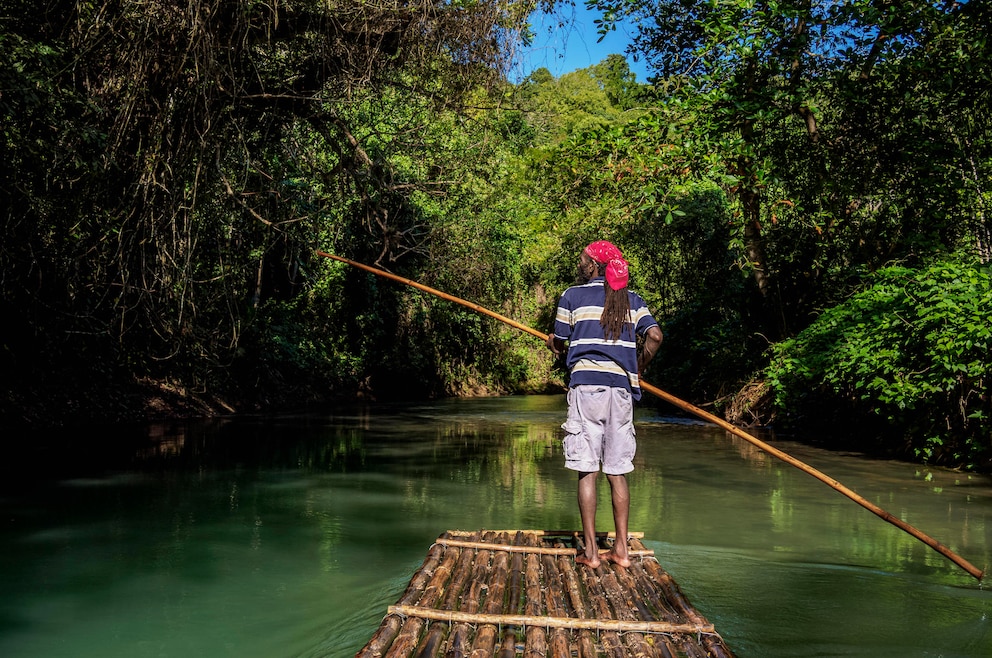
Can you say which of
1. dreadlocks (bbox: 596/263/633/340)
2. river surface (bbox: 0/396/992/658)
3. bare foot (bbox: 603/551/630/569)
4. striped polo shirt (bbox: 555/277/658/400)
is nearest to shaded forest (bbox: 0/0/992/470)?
river surface (bbox: 0/396/992/658)

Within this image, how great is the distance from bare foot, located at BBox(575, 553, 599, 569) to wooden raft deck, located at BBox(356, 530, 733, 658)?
0.03m

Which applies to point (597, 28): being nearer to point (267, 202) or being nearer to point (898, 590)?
point (267, 202)

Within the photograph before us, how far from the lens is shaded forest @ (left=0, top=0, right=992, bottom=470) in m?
6.85

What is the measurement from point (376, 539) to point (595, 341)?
248 cm

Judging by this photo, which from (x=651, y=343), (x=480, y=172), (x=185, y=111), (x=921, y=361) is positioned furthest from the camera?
(x=480, y=172)

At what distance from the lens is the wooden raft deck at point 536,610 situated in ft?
10.9

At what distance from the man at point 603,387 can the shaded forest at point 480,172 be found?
3267 mm

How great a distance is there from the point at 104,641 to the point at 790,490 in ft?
21.2

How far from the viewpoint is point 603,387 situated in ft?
15.2

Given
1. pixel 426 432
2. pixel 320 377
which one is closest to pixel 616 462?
pixel 426 432

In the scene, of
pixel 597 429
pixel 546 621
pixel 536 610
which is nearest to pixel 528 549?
pixel 597 429

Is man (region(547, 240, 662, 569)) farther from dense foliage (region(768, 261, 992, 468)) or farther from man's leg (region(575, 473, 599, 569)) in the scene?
dense foliage (region(768, 261, 992, 468))

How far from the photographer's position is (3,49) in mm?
6094

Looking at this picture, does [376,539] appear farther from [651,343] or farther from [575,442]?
[651,343]
